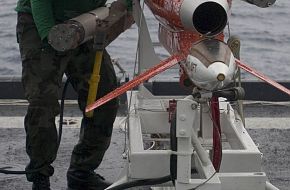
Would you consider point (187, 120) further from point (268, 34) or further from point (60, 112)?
point (268, 34)

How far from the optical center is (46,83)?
481 cm

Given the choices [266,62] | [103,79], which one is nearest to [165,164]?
[103,79]

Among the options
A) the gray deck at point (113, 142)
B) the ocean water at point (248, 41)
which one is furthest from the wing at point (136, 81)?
the ocean water at point (248, 41)

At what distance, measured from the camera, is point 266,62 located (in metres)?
13.4

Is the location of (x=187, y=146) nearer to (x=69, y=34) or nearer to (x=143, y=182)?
(x=143, y=182)

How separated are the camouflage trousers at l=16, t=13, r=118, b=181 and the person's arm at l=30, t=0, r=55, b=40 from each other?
259 millimetres

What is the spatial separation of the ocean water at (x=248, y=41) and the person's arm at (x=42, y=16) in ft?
20.8

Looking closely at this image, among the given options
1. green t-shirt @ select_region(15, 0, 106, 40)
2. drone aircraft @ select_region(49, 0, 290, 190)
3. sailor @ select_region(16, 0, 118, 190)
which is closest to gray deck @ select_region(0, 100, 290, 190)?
sailor @ select_region(16, 0, 118, 190)

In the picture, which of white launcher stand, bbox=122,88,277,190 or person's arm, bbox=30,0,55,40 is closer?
white launcher stand, bbox=122,88,277,190

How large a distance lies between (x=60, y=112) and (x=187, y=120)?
59.3 inches

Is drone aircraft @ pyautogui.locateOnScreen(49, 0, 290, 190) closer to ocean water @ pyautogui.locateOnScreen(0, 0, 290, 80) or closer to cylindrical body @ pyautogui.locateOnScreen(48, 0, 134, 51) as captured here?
cylindrical body @ pyautogui.locateOnScreen(48, 0, 134, 51)

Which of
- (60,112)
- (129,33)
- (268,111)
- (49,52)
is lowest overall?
(129,33)

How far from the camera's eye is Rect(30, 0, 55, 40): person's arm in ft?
15.0

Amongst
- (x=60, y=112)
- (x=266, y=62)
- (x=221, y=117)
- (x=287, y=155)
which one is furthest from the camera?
(x=266, y=62)
